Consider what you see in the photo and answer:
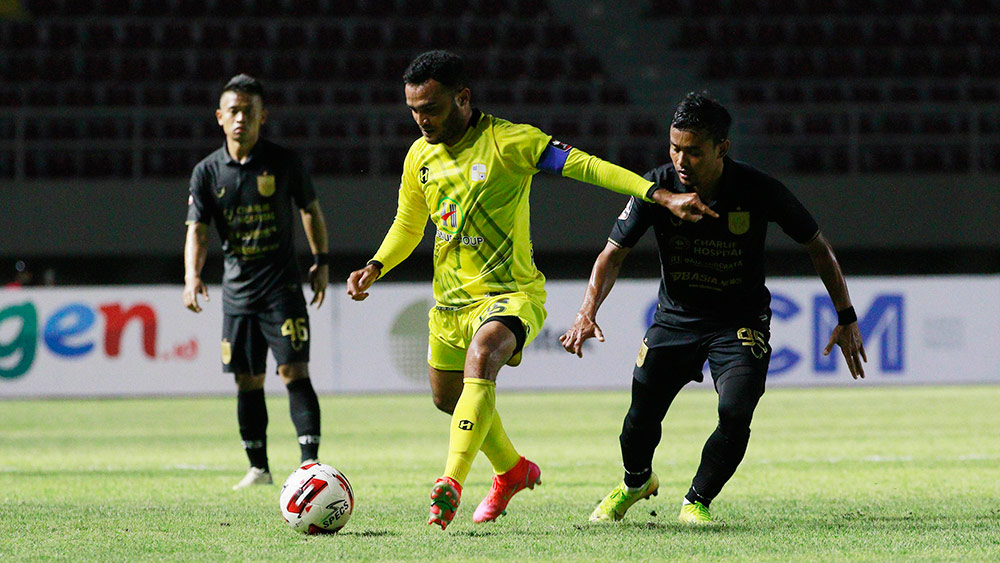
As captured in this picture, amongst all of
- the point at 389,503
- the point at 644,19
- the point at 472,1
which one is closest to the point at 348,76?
the point at 472,1

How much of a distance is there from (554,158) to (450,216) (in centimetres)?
54

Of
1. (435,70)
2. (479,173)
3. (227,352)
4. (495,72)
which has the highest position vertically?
(495,72)

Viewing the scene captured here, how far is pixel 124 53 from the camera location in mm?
22656

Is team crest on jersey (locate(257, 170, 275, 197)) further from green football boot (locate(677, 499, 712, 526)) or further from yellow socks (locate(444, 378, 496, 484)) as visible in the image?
green football boot (locate(677, 499, 712, 526))

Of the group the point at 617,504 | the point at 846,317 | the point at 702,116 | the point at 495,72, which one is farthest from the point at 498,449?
the point at 495,72

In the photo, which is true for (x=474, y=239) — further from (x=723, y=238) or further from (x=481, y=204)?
(x=723, y=238)

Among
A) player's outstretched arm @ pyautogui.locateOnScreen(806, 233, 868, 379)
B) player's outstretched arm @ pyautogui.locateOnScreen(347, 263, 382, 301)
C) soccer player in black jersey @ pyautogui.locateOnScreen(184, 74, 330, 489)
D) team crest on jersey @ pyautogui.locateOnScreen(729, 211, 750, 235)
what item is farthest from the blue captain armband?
soccer player in black jersey @ pyautogui.locateOnScreen(184, 74, 330, 489)

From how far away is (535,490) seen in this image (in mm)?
7258

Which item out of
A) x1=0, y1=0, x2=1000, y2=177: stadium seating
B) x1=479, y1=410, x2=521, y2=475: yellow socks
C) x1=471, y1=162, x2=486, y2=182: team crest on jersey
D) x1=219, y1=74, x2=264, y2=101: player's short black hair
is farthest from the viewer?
x1=0, y1=0, x2=1000, y2=177: stadium seating

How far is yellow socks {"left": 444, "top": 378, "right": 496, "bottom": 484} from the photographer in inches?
209

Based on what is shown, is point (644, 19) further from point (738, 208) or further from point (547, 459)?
point (738, 208)

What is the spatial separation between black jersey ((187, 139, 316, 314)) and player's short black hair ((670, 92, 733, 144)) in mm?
2781

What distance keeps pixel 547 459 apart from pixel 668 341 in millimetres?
3720

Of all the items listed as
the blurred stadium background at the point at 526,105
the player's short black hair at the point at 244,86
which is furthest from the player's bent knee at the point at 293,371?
the blurred stadium background at the point at 526,105
